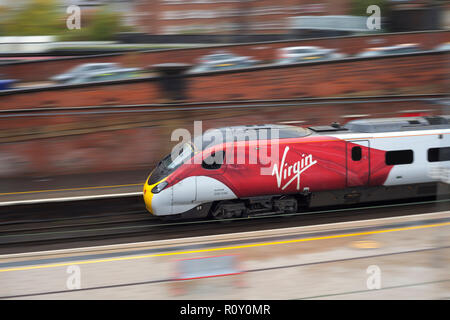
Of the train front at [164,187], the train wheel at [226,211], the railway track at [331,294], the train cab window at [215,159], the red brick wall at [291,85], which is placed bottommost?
the railway track at [331,294]

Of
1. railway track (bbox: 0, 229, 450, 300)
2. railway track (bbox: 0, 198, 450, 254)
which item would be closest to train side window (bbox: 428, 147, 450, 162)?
railway track (bbox: 0, 198, 450, 254)

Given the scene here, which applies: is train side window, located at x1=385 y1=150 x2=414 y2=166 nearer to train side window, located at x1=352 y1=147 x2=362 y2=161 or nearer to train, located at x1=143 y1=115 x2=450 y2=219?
train, located at x1=143 y1=115 x2=450 y2=219

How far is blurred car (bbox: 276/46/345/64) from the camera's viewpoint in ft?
91.6

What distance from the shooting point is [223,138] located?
11336 millimetres

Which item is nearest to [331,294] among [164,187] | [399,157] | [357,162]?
[164,187]

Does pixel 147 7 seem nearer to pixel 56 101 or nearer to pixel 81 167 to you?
pixel 56 101

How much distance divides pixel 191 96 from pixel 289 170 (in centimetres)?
1322

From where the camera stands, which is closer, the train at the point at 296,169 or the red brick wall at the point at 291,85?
the train at the point at 296,169

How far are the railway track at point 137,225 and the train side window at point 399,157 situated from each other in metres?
1.28

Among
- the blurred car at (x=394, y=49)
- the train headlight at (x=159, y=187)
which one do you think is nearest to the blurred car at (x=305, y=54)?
the blurred car at (x=394, y=49)

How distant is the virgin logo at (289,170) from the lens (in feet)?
37.2

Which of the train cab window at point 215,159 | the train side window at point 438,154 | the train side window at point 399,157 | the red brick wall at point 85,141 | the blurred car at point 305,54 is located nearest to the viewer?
the train cab window at point 215,159

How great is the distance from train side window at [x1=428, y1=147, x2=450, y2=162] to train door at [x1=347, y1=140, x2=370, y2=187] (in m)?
1.78

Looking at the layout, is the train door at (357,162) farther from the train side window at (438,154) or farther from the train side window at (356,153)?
the train side window at (438,154)
